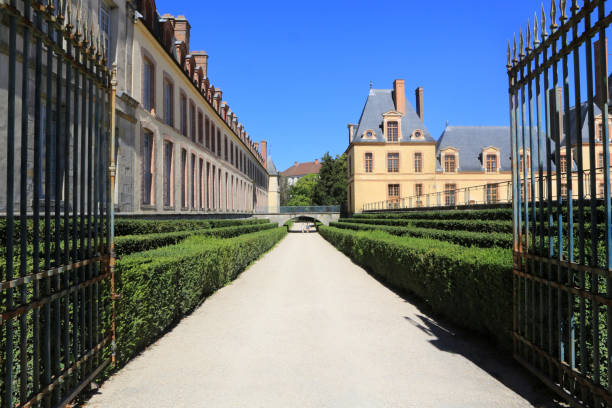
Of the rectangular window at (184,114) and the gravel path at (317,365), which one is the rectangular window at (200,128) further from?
the gravel path at (317,365)

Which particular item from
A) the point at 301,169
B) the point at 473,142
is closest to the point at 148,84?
the point at 473,142

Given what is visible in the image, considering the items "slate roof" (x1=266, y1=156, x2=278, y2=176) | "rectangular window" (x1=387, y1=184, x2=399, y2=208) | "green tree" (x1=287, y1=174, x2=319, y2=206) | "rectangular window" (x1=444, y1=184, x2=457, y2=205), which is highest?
"slate roof" (x1=266, y1=156, x2=278, y2=176)

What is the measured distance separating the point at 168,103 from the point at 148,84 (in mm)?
2519

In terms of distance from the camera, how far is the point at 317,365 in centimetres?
485

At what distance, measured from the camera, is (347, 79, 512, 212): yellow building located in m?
41.0

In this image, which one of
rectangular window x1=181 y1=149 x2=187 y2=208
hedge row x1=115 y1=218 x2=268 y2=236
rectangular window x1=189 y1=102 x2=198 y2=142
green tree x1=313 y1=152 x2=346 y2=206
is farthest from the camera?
green tree x1=313 y1=152 x2=346 y2=206

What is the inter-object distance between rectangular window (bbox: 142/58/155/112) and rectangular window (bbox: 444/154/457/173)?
1323 inches

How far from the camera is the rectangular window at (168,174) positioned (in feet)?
55.4

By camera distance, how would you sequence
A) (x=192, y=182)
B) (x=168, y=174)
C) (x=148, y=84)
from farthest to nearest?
(x=192, y=182), (x=168, y=174), (x=148, y=84)

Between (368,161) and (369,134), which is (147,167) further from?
(369,134)

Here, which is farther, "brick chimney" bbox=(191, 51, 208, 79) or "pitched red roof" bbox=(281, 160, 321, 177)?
→ "pitched red roof" bbox=(281, 160, 321, 177)

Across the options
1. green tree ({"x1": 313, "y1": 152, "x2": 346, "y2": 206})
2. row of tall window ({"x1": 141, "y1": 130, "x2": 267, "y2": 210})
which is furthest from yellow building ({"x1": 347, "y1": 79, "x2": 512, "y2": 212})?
green tree ({"x1": 313, "y1": 152, "x2": 346, "y2": 206})

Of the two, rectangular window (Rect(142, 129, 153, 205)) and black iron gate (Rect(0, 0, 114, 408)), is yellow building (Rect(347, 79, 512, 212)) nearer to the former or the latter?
rectangular window (Rect(142, 129, 153, 205))

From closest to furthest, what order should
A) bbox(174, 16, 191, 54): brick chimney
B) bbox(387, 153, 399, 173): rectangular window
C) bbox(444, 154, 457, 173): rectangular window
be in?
1. bbox(174, 16, 191, 54): brick chimney
2. bbox(387, 153, 399, 173): rectangular window
3. bbox(444, 154, 457, 173): rectangular window
